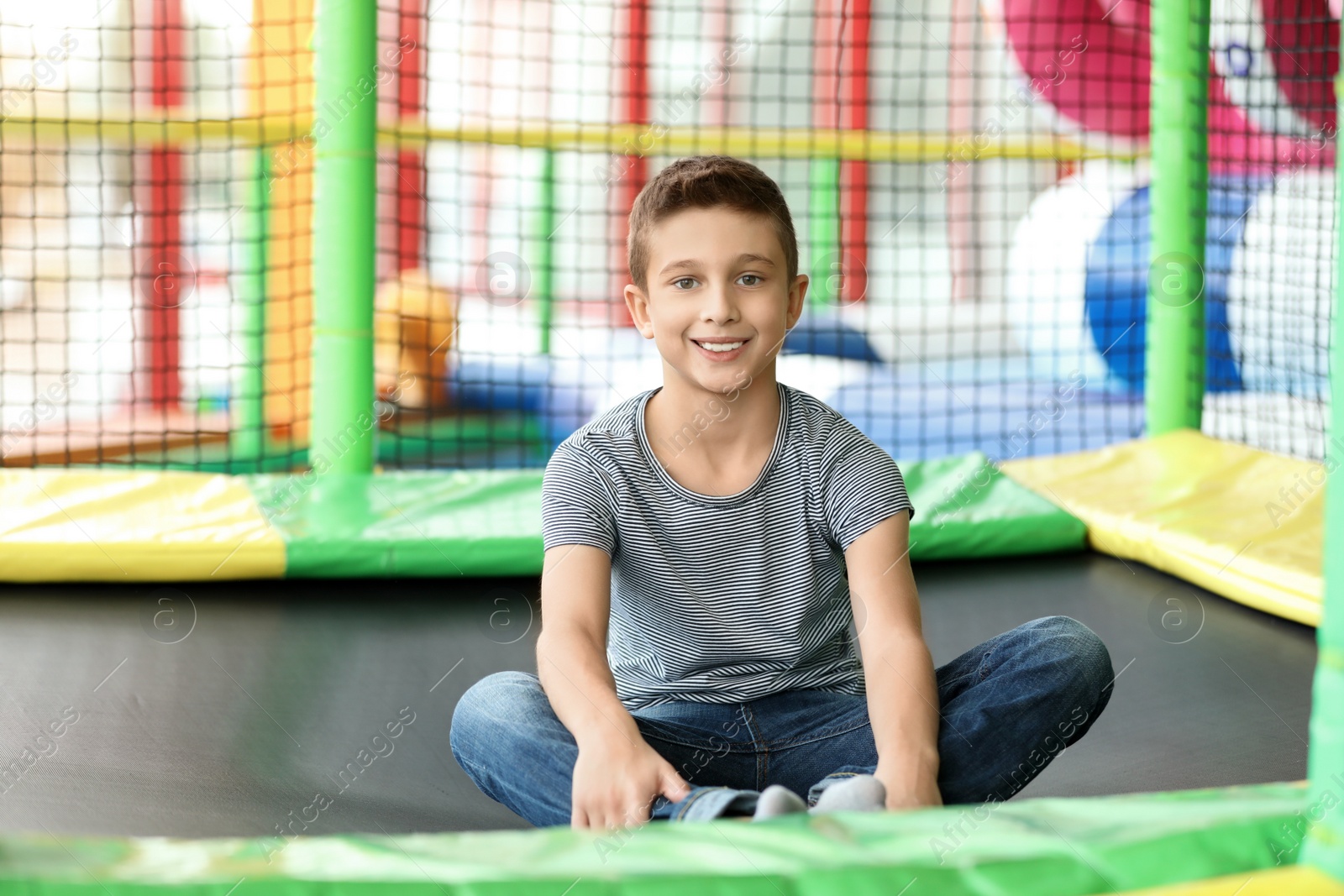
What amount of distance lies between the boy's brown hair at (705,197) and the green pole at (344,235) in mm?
1256

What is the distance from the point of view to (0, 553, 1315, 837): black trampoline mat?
3.95 ft

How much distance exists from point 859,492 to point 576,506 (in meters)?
0.24

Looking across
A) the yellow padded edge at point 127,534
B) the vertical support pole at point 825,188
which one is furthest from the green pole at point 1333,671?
the vertical support pole at point 825,188

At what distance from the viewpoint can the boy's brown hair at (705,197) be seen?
1075 millimetres

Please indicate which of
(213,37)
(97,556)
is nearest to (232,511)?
(97,556)

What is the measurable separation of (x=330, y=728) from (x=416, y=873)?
27.6 inches

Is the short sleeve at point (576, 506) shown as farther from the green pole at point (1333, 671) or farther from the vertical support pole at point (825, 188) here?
the vertical support pole at point (825, 188)

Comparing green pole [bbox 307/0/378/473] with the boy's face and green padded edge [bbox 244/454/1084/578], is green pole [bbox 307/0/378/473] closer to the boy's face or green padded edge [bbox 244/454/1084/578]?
green padded edge [bbox 244/454/1084/578]

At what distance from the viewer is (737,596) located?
1.09 metres

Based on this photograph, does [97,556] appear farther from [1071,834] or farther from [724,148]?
[724,148]

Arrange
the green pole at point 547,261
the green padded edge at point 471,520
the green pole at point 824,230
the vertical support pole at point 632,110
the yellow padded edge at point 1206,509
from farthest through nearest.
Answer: the vertical support pole at point 632,110 → the green pole at point 824,230 → the green pole at point 547,261 → the green padded edge at point 471,520 → the yellow padded edge at point 1206,509

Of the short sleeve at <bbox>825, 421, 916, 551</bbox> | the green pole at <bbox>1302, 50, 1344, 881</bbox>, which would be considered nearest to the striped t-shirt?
the short sleeve at <bbox>825, 421, 916, 551</bbox>

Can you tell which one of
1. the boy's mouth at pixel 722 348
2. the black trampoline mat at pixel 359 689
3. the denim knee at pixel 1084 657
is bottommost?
the black trampoline mat at pixel 359 689

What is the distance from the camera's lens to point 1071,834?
0.79 metres
